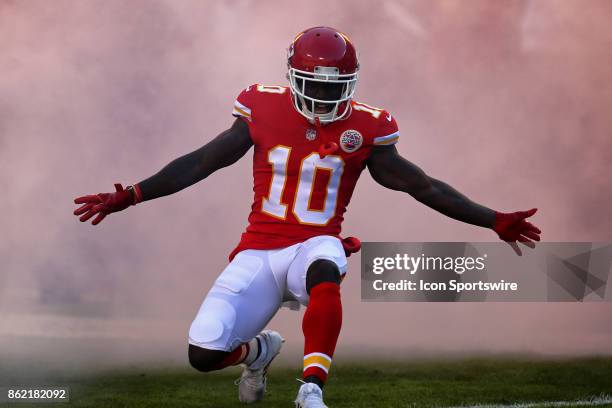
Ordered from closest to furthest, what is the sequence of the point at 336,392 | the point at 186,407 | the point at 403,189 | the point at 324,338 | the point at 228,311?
the point at 324,338, the point at 228,311, the point at 403,189, the point at 186,407, the point at 336,392

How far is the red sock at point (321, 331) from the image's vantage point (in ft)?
13.8

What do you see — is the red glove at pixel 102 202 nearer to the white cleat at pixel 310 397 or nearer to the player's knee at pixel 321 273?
the player's knee at pixel 321 273

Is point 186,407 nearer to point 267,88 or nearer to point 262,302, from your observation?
point 262,302

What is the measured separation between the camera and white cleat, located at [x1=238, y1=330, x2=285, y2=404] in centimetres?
523

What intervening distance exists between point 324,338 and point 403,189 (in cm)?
106

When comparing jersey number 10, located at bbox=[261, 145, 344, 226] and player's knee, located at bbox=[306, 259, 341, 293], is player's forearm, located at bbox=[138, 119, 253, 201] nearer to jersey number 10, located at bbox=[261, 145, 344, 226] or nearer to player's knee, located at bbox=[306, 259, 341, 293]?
jersey number 10, located at bbox=[261, 145, 344, 226]

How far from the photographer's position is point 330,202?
4832 millimetres

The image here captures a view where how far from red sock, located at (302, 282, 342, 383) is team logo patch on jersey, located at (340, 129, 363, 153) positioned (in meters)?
0.81

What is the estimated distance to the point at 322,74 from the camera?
185 inches

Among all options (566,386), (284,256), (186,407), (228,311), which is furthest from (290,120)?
(566,386)

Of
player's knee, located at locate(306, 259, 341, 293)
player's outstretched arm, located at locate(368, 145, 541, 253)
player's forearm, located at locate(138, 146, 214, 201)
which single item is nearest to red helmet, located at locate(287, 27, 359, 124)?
player's outstretched arm, located at locate(368, 145, 541, 253)

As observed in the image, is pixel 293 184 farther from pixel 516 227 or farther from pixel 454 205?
pixel 516 227

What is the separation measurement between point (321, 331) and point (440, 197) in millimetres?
1155

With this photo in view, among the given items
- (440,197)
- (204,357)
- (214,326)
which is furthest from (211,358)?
(440,197)
